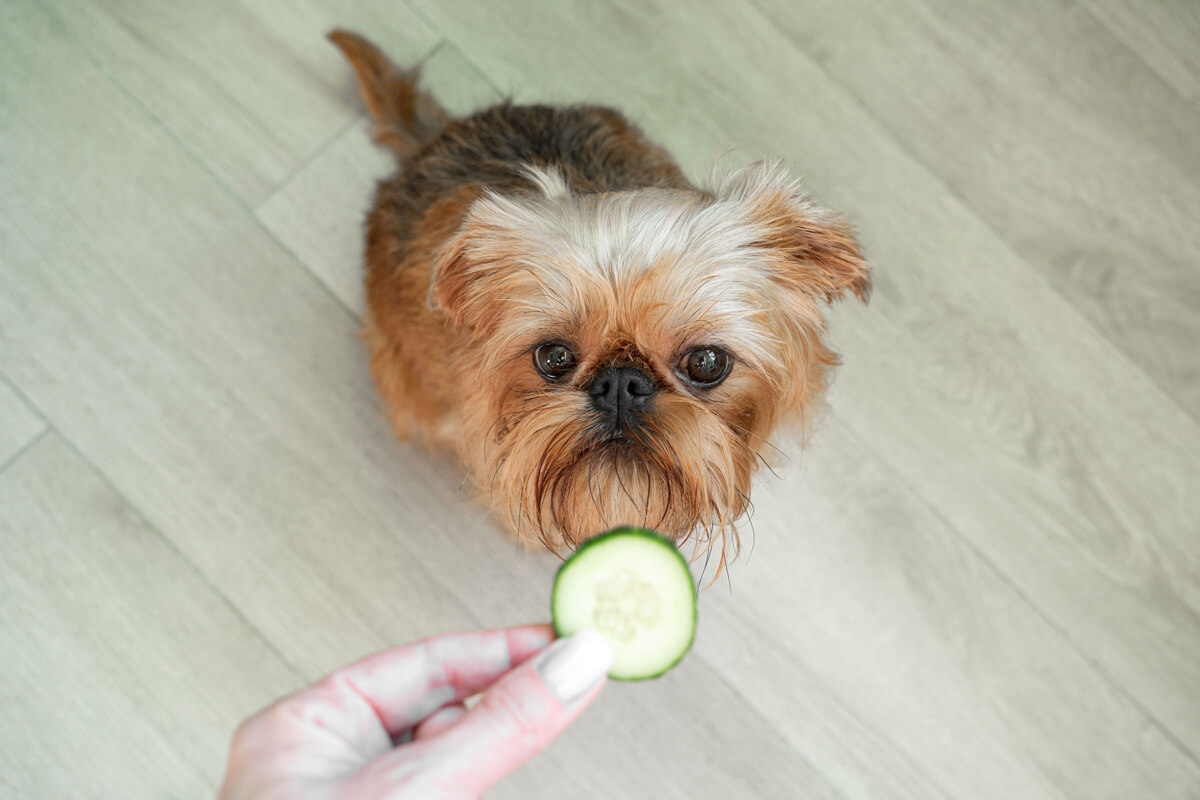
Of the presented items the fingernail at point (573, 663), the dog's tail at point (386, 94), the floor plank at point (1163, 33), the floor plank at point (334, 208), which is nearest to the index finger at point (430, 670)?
the fingernail at point (573, 663)

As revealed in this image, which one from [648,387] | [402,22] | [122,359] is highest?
[648,387]

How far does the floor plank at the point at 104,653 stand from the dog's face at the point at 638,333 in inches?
46.5

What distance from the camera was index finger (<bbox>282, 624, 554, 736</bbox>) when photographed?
4.43 ft

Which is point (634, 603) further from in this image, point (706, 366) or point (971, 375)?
point (971, 375)

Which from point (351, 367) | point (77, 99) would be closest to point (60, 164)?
point (77, 99)

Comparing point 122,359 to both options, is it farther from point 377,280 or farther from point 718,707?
point 718,707

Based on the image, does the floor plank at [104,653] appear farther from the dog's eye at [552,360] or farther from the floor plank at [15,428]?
the dog's eye at [552,360]

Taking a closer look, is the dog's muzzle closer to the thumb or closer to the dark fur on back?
the thumb

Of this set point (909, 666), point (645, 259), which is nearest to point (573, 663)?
point (645, 259)

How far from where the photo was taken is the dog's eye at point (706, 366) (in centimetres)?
154

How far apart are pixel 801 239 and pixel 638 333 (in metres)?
0.39

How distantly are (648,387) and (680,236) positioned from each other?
0.30 m

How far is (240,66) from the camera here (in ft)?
8.00

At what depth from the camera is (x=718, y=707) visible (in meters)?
2.22
